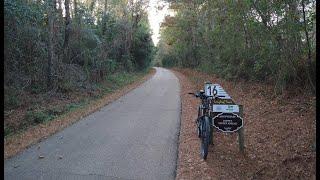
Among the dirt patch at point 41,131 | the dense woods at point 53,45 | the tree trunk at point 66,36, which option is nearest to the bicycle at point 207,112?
the dirt patch at point 41,131

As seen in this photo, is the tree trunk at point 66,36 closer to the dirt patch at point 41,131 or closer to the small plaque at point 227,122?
the dirt patch at point 41,131

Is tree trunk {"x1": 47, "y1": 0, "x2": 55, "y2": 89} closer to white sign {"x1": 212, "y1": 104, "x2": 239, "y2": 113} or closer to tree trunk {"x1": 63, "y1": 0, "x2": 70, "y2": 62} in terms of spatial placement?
tree trunk {"x1": 63, "y1": 0, "x2": 70, "y2": 62}

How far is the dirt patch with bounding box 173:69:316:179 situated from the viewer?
767 cm

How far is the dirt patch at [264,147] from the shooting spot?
302 inches

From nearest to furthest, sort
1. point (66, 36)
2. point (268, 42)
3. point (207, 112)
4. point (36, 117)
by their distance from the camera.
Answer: point (207, 112) → point (36, 117) → point (268, 42) → point (66, 36)

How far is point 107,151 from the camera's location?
9242 millimetres

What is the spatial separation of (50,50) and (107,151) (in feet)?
31.7

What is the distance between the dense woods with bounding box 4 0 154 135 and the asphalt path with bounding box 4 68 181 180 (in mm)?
2351

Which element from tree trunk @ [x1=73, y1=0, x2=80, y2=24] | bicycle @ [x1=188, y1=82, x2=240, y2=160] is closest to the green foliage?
bicycle @ [x1=188, y1=82, x2=240, y2=160]

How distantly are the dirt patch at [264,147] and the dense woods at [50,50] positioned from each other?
19.1 ft

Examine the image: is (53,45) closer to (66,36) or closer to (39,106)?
(66,36)

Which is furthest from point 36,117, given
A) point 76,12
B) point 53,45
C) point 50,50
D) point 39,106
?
point 76,12

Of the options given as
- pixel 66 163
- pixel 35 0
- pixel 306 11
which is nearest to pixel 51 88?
pixel 35 0

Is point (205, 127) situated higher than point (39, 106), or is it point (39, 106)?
point (205, 127)
